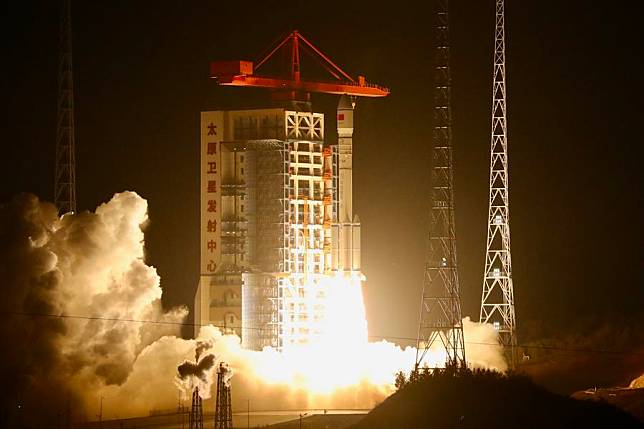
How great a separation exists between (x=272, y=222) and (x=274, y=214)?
380mm

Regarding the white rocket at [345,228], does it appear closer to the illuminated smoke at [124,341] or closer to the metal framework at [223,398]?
the illuminated smoke at [124,341]

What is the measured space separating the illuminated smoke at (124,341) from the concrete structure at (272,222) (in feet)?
3.93

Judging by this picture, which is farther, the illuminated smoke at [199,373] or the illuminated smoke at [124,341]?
the illuminated smoke at [124,341]

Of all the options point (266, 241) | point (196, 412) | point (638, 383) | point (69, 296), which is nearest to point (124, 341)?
point (69, 296)

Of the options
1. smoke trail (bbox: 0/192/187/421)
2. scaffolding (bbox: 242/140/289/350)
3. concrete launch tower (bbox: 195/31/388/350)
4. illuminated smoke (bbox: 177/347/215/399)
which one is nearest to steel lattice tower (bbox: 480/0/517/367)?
concrete launch tower (bbox: 195/31/388/350)

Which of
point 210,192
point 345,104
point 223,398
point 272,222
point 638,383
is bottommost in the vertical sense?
point 223,398

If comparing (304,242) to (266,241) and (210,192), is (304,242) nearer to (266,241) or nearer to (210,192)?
(266,241)

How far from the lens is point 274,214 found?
88.2 meters

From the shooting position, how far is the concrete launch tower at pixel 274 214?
290 feet

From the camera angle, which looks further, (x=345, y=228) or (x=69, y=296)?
(x=345, y=228)

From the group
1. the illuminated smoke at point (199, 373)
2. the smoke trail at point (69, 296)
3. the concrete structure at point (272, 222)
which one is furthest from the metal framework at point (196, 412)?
the concrete structure at point (272, 222)

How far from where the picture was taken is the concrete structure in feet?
290

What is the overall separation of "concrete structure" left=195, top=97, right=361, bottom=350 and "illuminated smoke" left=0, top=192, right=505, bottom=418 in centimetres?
120

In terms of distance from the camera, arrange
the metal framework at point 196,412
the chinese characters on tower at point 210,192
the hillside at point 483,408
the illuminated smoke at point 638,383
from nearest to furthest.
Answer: the hillside at point 483,408 < the metal framework at point 196,412 < the illuminated smoke at point 638,383 < the chinese characters on tower at point 210,192
